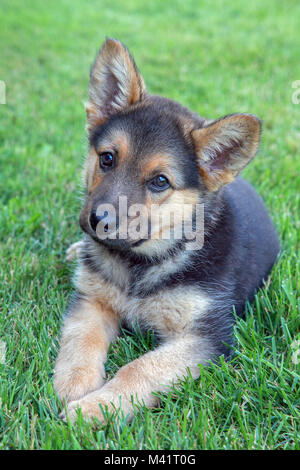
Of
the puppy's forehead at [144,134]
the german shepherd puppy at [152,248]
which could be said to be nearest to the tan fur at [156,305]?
the german shepherd puppy at [152,248]

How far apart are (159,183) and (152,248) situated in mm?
459

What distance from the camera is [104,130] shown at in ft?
11.1

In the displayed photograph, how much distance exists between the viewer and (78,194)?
487 centimetres

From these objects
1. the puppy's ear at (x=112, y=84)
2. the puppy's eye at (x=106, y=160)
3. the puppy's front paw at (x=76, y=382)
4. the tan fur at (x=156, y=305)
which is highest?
the puppy's ear at (x=112, y=84)

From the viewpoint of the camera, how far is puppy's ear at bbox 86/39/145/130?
3.32 metres

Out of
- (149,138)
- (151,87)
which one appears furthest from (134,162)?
(151,87)

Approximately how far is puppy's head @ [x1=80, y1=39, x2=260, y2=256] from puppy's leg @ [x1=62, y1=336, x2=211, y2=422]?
2.17 feet

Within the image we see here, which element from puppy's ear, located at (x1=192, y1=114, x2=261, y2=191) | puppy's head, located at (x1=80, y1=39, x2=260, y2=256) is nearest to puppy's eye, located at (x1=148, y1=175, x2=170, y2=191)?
puppy's head, located at (x1=80, y1=39, x2=260, y2=256)

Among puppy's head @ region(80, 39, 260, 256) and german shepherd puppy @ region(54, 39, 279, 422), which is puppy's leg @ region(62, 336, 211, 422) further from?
puppy's head @ region(80, 39, 260, 256)

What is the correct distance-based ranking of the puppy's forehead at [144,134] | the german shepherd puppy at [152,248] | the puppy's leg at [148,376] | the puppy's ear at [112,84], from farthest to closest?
the puppy's ear at [112,84] → the puppy's forehead at [144,134] → the german shepherd puppy at [152,248] → the puppy's leg at [148,376]

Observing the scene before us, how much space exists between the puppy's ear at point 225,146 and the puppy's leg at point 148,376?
1.01 meters

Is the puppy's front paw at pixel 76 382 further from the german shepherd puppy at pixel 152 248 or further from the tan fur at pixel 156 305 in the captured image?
the tan fur at pixel 156 305

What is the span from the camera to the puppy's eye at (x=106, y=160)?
3.21 m
